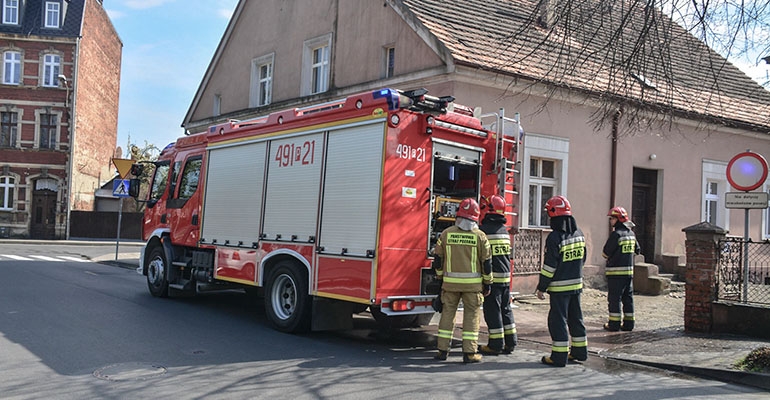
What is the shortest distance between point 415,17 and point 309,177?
663 centimetres

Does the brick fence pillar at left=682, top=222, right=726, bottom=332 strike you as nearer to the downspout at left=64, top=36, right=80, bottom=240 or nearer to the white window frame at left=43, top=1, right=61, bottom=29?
the downspout at left=64, top=36, right=80, bottom=240

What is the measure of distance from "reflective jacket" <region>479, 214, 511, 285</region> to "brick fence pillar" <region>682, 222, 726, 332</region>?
3187 mm

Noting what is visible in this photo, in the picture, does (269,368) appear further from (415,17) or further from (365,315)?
(415,17)

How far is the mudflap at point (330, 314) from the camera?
25.9 ft

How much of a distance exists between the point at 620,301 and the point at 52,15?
3434 centimetres

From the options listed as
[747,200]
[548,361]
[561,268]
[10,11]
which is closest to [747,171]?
[747,200]

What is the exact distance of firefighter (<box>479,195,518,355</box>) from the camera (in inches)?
291

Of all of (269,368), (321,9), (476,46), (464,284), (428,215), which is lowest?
(269,368)

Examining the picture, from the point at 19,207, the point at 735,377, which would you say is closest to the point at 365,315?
the point at 735,377

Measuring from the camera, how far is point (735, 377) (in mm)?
6496

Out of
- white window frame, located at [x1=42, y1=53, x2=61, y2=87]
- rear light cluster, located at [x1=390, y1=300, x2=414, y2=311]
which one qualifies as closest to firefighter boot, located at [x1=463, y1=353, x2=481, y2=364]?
rear light cluster, located at [x1=390, y1=300, x2=414, y2=311]

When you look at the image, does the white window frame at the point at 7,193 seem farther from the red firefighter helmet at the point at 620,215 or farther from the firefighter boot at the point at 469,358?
the firefighter boot at the point at 469,358

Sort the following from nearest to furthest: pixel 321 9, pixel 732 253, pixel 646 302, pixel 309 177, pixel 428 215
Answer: pixel 428 215 < pixel 309 177 < pixel 732 253 < pixel 646 302 < pixel 321 9

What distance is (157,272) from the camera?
36.4 ft
